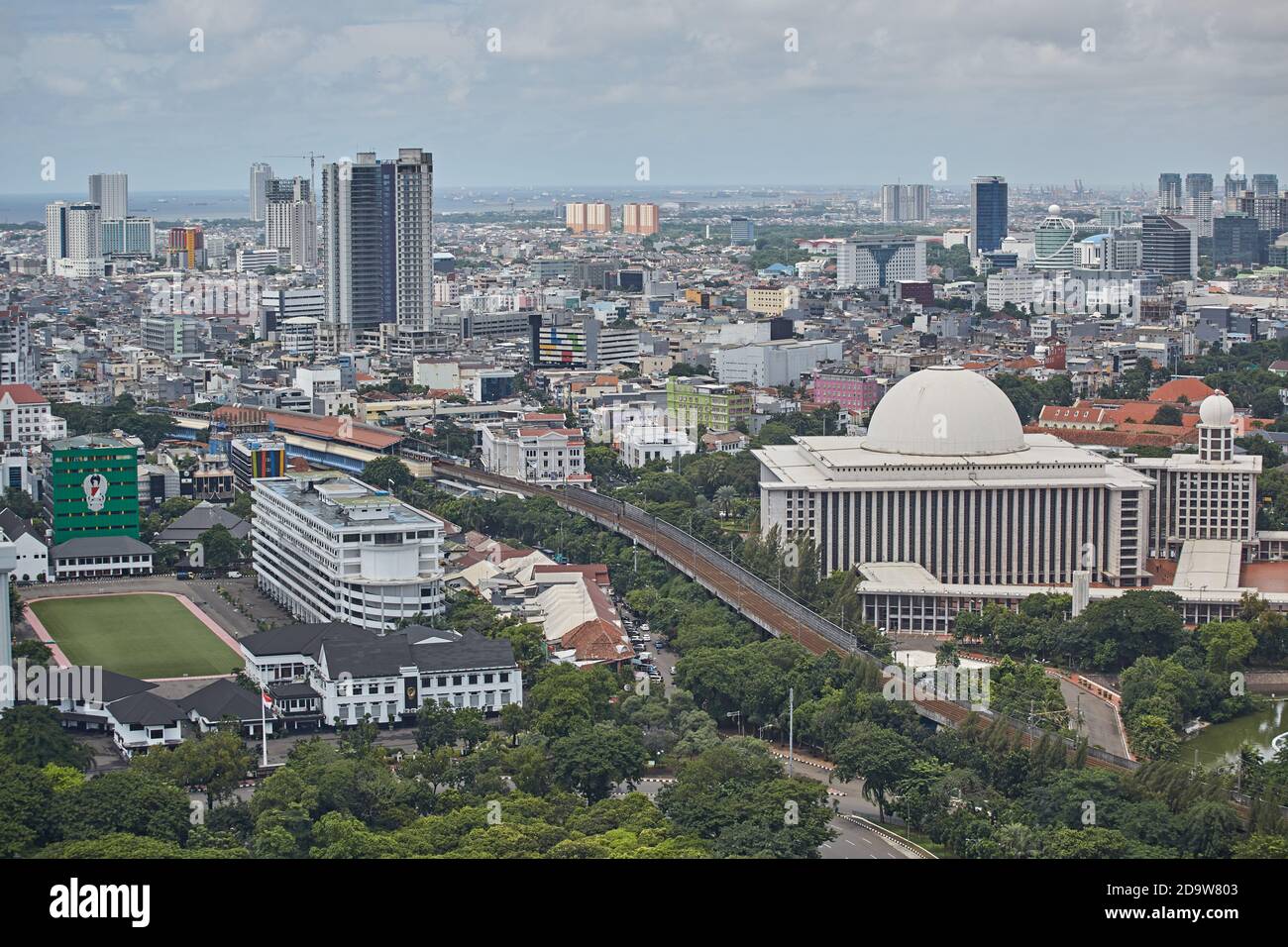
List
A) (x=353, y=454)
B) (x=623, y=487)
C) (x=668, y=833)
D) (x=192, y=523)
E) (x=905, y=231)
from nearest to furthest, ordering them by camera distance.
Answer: (x=668, y=833) < (x=192, y=523) < (x=623, y=487) < (x=353, y=454) < (x=905, y=231)

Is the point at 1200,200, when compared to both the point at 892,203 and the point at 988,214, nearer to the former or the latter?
the point at 988,214

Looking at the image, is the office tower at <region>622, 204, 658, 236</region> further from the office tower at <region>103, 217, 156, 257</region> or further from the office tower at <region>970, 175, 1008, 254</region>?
the office tower at <region>103, 217, 156, 257</region>

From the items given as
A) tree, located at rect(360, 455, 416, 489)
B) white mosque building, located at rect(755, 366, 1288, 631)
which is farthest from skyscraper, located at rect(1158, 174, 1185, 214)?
white mosque building, located at rect(755, 366, 1288, 631)

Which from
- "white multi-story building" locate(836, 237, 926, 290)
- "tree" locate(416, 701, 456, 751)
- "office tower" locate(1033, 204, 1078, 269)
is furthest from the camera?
"office tower" locate(1033, 204, 1078, 269)

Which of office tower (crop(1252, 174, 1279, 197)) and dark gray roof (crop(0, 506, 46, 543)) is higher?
office tower (crop(1252, 174, 1279, 197))

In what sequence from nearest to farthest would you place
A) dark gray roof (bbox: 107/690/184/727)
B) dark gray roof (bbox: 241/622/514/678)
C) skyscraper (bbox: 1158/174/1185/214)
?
dark gray roof (bbox: 107/690/184/727) < dark gray roof (bbox: 241/622/514/678) < skyscraper (bbox: 1158/174/1185/214)

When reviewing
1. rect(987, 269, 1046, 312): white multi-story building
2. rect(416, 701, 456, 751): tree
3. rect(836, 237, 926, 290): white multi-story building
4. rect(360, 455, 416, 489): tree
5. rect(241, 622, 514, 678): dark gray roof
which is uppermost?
rect(836, 237, 926, 290): white multi-story building

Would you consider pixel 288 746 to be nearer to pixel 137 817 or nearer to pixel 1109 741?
pixel 137 817

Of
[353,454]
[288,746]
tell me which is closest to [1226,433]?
[288,746]
